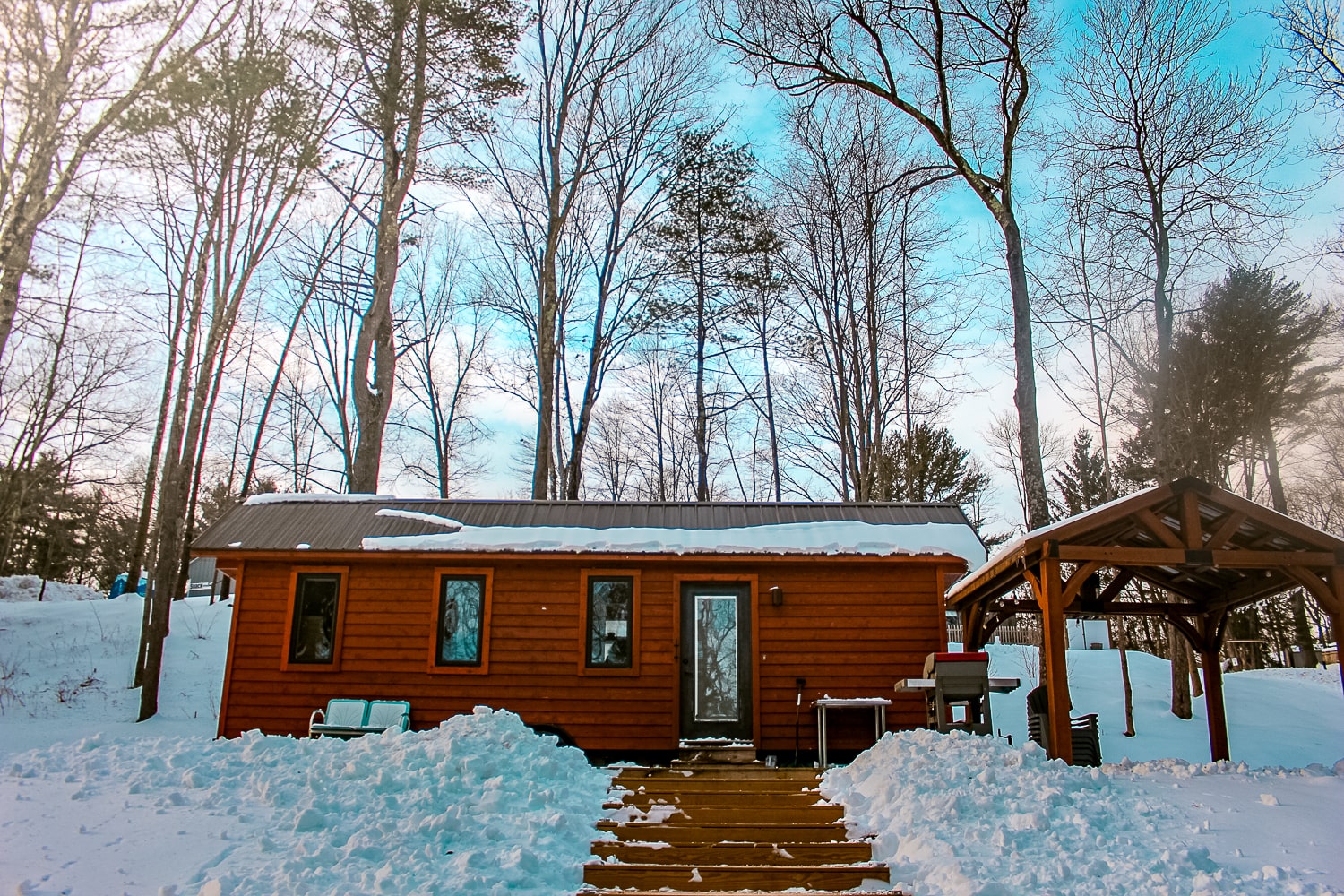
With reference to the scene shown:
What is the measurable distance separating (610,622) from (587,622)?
0.84 feet

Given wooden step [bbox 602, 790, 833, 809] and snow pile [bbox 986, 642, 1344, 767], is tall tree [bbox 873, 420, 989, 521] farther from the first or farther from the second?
wooden step [bbox 602, 790, 833, 809]

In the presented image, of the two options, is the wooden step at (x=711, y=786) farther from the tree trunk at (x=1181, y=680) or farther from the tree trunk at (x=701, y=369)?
the tree trunk at (x=701, y=369)

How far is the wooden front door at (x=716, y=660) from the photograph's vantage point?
9.28 m

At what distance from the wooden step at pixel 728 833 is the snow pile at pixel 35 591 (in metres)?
19.2

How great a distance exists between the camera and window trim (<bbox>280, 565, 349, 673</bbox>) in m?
9.50

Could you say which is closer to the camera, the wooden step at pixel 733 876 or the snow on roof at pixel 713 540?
the wooden step at pixel 733 876

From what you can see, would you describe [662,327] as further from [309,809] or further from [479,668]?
[309,809]

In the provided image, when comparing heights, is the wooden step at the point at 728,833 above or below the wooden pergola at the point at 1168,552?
below

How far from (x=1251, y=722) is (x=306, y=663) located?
12.9 metres

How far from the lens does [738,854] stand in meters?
4.96

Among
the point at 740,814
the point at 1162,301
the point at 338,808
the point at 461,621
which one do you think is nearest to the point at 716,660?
the point at 461,621

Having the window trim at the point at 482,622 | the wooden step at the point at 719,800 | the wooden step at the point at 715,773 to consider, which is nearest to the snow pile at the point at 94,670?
the window trim at the point at 482,622

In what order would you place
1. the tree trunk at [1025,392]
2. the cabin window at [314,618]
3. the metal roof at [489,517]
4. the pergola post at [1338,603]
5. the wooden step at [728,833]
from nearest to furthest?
the wooden step at [728,833], the pergola post at [1338,603], the cabin window at [314,618], the metal roof at [489,517], the tree trunk at [1025,392]

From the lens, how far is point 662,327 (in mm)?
18562
